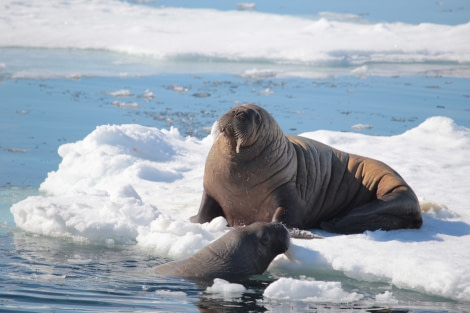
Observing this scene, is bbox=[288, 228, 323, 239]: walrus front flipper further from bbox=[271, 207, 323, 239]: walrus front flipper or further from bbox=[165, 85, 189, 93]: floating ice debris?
bbox=[165, 85, 189, 93]: floating ice debris

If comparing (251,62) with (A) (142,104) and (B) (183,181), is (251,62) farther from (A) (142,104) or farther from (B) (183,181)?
(B) (183,181)

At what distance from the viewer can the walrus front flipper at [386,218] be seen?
7.14 meters

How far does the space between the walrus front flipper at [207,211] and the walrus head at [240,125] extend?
0.51 meters

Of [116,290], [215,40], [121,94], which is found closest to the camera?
[116,290]

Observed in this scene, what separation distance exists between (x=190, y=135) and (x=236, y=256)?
6109 mm

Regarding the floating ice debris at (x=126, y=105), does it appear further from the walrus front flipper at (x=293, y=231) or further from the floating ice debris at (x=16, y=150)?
the walrus front flipper at (x=293, y=231)

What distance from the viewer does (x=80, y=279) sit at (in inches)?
225

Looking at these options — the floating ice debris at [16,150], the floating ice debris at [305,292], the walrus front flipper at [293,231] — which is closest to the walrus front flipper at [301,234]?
the walrus front flipper at [293,231]

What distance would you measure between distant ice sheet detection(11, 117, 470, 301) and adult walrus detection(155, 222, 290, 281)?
17 cm

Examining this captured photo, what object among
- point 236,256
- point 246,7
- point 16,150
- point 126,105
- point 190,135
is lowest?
point 236,256

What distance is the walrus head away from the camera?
683cm

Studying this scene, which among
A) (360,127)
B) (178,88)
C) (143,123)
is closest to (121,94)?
(178,88)

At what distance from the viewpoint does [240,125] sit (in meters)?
6.86

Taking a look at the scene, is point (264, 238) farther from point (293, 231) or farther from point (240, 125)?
point (240, 125)
